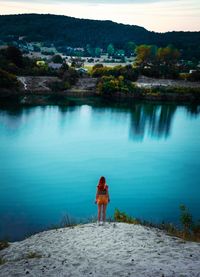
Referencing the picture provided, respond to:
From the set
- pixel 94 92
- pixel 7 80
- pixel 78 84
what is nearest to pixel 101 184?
pixel 7 80

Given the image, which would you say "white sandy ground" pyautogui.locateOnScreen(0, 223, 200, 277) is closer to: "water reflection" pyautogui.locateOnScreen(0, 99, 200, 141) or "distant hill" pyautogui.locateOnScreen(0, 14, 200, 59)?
"water reflection" pyautogui.locateOnScreen(0, 99, 200, 141)

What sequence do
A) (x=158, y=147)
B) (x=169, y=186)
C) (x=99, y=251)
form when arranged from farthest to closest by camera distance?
1. (x=158, y=147)
2. (x=169, y=186)
3. (x=99, y=251)

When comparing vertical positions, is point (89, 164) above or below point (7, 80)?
below

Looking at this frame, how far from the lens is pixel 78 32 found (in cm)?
16025

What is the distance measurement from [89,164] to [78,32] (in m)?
140

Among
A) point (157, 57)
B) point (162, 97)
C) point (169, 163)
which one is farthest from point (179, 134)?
point (157, 57)

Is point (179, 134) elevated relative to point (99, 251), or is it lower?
lower

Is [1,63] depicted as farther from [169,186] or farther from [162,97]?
[169,186]

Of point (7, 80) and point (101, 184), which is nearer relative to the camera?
point (101, 184)

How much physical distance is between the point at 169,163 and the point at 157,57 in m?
59.2

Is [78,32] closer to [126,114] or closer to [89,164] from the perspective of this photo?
[126,114]

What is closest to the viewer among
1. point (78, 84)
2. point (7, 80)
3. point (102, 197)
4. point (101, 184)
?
point (101, 184)

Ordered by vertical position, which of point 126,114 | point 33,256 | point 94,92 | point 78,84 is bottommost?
point 126,114

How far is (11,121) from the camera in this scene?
1444 inches
